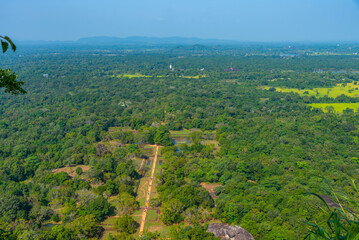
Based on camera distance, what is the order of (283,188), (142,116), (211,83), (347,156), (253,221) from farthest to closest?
1. (211,83)
2. (142,116)
3. (347,156)
4. (283,188)
5. (253,221)

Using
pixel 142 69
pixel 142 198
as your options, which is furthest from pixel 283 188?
pixel 142 69

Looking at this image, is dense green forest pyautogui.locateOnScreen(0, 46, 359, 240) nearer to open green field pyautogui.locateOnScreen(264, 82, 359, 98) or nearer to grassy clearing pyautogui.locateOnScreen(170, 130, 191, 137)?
grassy clearing pyautogui.locateOnScreen(170, 130, 191, 137)

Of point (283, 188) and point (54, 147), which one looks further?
point (54, 147)

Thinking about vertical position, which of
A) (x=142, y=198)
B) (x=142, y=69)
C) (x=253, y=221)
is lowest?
(x=142, y=198)

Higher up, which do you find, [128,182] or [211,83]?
[211,83]

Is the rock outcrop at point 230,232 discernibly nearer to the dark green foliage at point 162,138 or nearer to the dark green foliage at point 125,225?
the dark green foliage at point 125,225

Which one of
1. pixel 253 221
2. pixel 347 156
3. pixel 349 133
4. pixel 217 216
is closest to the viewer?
pixel 253 221

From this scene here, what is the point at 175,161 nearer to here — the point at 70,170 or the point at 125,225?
the point at 125,225

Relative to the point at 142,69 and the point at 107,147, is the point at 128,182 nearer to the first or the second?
the point at 107,147
